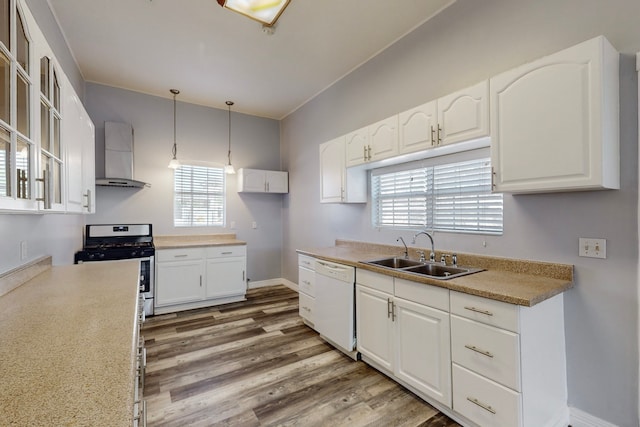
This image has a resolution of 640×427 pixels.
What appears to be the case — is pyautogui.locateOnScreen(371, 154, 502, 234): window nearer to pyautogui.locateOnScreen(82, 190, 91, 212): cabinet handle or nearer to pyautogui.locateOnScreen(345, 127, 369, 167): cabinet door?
pyautogui.locateOnScreen(345, 127, 369, 167): cabinet door

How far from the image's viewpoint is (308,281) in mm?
3285

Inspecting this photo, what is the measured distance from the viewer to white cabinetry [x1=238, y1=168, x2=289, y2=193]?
4.73 meters

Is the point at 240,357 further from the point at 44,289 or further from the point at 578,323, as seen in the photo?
the point at 578,323

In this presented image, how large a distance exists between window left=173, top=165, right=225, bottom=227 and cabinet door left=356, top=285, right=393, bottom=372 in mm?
3043

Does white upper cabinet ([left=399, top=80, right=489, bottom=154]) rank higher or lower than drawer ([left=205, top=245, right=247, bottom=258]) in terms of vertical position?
higher

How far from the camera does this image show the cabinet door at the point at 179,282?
3810 mm

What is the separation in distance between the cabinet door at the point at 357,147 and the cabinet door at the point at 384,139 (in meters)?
0.07

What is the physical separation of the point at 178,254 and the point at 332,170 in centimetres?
231

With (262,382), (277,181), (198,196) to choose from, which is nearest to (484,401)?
(262,382)

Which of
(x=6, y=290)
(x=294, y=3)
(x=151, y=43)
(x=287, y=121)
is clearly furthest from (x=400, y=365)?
(x=287, y=121)

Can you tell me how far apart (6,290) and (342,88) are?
3.55 m

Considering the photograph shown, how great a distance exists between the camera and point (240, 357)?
270cm

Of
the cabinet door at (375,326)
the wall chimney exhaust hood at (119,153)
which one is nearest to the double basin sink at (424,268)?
the cabinet door at (375,326)

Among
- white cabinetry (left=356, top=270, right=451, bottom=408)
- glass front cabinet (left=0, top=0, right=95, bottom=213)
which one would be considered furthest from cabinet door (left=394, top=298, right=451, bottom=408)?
glass front cabinet (left=0, top=0, right=95, bottom=213)
